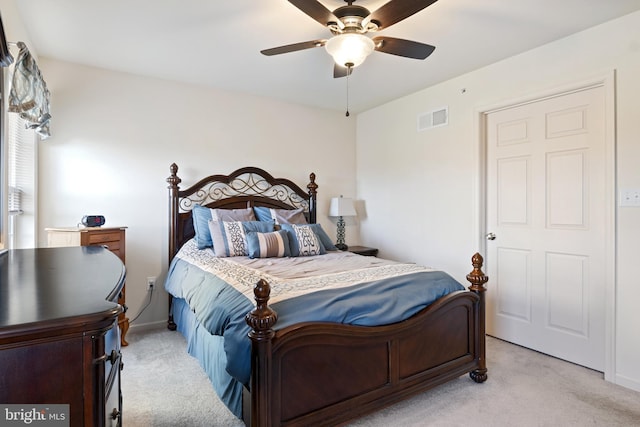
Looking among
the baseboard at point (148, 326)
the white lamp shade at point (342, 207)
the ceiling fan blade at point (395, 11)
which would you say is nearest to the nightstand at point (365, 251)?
the white lamp shade at point (342, 207)

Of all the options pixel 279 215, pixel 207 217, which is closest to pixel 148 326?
pixel 207 217

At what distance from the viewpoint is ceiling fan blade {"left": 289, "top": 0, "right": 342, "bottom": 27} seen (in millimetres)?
1829

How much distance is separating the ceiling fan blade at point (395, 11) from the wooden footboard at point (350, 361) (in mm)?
1589

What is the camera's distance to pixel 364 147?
477cm

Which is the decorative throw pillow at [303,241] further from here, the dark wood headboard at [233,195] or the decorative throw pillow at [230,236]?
the dark wood headboard at [233,195]

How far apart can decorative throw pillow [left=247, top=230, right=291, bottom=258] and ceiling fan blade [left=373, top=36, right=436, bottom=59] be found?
1.73m

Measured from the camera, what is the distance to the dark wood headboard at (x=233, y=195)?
348 cm

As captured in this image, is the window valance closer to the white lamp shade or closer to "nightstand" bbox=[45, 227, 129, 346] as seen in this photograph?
"nightstand" bbox=[45, 227, 129, 346]

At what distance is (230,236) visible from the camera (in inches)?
123

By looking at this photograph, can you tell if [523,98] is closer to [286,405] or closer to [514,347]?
[514,347]

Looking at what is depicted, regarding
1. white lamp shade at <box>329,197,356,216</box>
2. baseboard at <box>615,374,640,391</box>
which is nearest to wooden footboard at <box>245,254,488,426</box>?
baseboard at <box>615,374,640,391</box>

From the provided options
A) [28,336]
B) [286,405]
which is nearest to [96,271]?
[28,336]

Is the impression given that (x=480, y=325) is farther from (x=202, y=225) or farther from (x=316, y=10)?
(x=202, y=225)

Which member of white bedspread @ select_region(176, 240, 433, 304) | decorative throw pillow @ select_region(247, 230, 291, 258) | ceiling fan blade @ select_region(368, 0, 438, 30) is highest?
ceiling fan blade @ select_region(368, 0, 438, 30)
